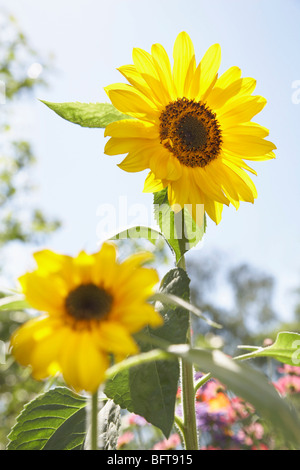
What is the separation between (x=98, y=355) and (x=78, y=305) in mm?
35

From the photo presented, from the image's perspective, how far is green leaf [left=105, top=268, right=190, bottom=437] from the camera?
0.35 m

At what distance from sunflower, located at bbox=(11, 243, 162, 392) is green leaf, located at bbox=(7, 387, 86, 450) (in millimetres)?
213

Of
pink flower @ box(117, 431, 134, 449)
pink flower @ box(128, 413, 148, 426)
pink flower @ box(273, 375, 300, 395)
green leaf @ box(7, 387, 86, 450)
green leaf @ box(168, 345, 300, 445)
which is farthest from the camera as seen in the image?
pink flower @ box(273, 375, 300, 395)

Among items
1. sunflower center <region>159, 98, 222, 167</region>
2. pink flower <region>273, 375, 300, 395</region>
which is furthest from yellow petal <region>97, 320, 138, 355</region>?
pink flower <region>273, 375, 300, 395</region>

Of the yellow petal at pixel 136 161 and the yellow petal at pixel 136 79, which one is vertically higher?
the yellow petal at pixel 136 79

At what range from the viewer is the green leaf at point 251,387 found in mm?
219

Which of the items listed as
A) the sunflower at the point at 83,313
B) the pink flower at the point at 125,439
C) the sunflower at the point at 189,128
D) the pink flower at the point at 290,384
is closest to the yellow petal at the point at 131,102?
the sunflower at the point at 189,128

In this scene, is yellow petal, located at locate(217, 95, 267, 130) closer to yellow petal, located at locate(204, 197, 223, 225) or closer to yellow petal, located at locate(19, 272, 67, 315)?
yellow petal, located at locate(204, 197, 223, 225)

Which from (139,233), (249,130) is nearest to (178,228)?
(139,233)

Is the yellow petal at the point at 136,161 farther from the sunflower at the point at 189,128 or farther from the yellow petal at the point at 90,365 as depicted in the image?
the yellow petal at the point at 90,365

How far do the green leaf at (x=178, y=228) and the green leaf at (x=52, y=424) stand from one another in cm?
18

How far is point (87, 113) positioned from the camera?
0.47 m

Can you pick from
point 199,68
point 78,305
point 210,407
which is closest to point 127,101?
point 199,68
